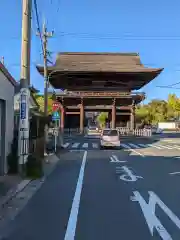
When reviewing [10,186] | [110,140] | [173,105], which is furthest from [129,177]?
[173,105]

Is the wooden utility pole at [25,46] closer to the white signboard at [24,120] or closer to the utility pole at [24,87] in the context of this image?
the utility pole at [24,87]

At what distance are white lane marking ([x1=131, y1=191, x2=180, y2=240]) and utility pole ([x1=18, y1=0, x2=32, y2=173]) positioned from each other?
4.88 meters

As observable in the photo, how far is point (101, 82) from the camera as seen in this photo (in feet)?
204

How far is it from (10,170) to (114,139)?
18327 mm

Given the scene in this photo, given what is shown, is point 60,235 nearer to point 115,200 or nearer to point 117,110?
point 115,200

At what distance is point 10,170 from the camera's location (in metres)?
14.9

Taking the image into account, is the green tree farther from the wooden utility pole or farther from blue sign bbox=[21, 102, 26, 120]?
blue sign bbox=[21, 102, 26, 120]

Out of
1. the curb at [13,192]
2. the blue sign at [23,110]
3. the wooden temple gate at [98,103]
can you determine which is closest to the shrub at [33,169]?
the curb at [13,192]

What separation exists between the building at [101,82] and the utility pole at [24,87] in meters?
41.7

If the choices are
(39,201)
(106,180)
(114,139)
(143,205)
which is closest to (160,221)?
(143,205)

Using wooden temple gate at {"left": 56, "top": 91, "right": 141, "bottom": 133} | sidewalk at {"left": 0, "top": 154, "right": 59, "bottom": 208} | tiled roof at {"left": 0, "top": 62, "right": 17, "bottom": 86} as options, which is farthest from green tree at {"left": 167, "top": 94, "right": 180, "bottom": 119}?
sidewalk at {"left": 0, "top": 154, "right": 59, "bottom": 208}

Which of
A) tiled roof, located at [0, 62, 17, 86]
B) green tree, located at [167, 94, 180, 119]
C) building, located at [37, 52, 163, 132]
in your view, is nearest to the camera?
tiled roof, located at [0, 62, 17, 86]

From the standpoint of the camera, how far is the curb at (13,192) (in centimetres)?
Answer: 958

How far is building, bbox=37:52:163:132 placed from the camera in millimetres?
58888
